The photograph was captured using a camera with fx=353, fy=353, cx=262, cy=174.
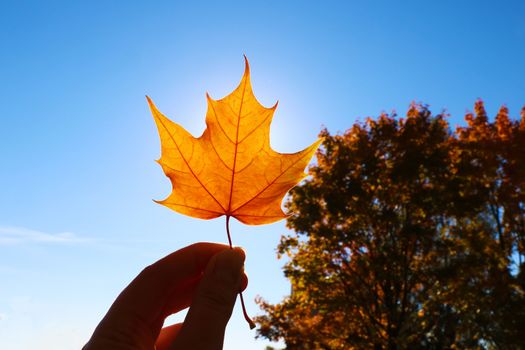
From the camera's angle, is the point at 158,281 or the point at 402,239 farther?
the point at 402,239

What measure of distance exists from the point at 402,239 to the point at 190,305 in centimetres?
1269

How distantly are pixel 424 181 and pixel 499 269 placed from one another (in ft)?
14.2

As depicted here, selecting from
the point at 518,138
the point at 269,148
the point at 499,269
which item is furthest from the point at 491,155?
the point at 269,148

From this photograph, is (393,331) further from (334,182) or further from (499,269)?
(334,182)

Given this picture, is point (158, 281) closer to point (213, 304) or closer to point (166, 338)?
point (213, 304)

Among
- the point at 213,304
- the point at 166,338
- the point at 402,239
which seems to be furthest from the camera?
the point at 402,239

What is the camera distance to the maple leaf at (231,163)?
5.07 ft

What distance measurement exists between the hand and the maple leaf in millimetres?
221

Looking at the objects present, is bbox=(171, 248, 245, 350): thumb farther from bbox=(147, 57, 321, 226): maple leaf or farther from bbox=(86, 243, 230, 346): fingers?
bbox=(147, 57, 321, 226): maple leaf

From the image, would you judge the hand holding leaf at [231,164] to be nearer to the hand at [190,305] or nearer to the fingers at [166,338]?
the hand at [190,305]

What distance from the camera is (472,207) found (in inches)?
498

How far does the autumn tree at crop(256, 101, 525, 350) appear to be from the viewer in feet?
41.9

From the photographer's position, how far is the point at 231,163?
5.32ft

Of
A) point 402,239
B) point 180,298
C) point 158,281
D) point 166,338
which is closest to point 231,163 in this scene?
point 158,281
